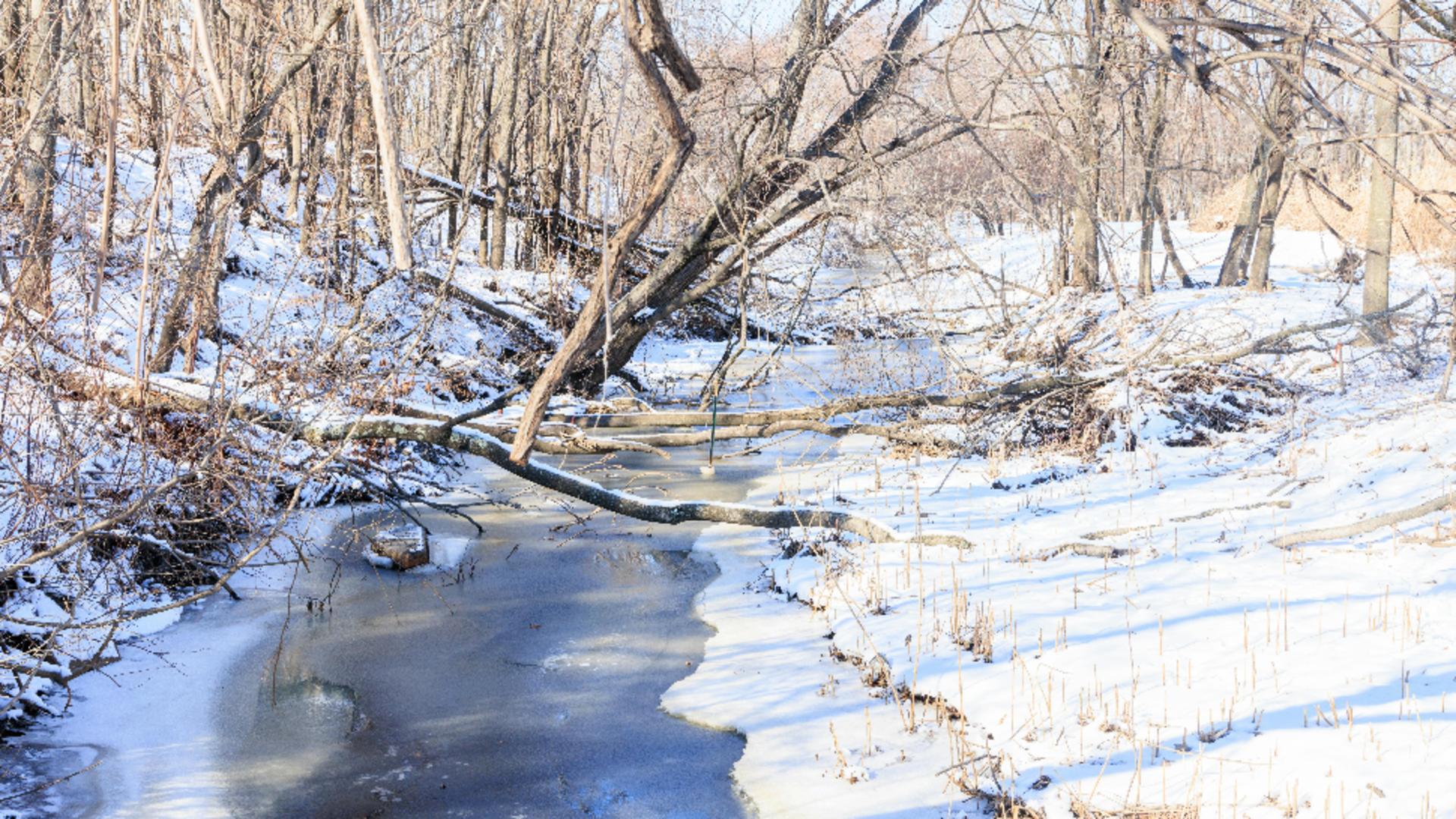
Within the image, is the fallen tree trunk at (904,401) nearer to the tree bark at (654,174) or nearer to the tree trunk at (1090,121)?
the tree trunk at (1090,121)

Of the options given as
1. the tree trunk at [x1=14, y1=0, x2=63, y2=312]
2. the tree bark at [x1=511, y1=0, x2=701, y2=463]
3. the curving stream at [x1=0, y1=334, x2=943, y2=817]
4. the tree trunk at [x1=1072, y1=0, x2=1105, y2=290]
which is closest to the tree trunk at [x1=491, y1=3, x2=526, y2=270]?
the tree trunk at [x1=14, y1=0, x2=63, y2=312]

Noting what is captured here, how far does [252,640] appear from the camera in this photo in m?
7.15

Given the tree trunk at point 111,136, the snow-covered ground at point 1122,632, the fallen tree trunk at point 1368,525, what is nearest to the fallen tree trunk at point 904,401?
the snow-covered ground at point 1122,632

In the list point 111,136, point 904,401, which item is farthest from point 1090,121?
point 111,136

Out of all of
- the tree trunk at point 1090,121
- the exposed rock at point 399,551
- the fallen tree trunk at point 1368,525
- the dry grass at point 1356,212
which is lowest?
the exposed rock at point 399,551

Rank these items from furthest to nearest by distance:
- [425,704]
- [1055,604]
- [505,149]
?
[505,149] < [1055,604] < [425,704]

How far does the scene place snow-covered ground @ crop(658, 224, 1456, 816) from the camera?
477 cm

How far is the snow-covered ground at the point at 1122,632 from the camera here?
15.7 ft

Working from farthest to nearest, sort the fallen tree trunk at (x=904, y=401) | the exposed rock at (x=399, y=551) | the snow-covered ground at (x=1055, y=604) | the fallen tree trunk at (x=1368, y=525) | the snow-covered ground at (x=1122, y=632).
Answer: the fallen tree trunk at (x=904, y=401) → the exposed rock at (x=399, y=551) → the fallen tree trunk at (x=1368, y=525) → the snow-covered ground at (x=1055, y=604) → the snow-covered ground at (x=1122, y=632)

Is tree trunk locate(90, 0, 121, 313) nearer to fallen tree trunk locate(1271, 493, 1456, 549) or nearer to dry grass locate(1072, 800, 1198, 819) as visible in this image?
dry grass locate(1072, 800, 1198, 819)

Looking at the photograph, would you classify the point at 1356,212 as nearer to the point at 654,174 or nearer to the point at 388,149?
the point at 654,174

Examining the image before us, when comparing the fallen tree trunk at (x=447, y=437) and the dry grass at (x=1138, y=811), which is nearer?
the dry grass at (x=1138, y=811)

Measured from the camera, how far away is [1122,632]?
6.18m

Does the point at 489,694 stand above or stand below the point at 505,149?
below
